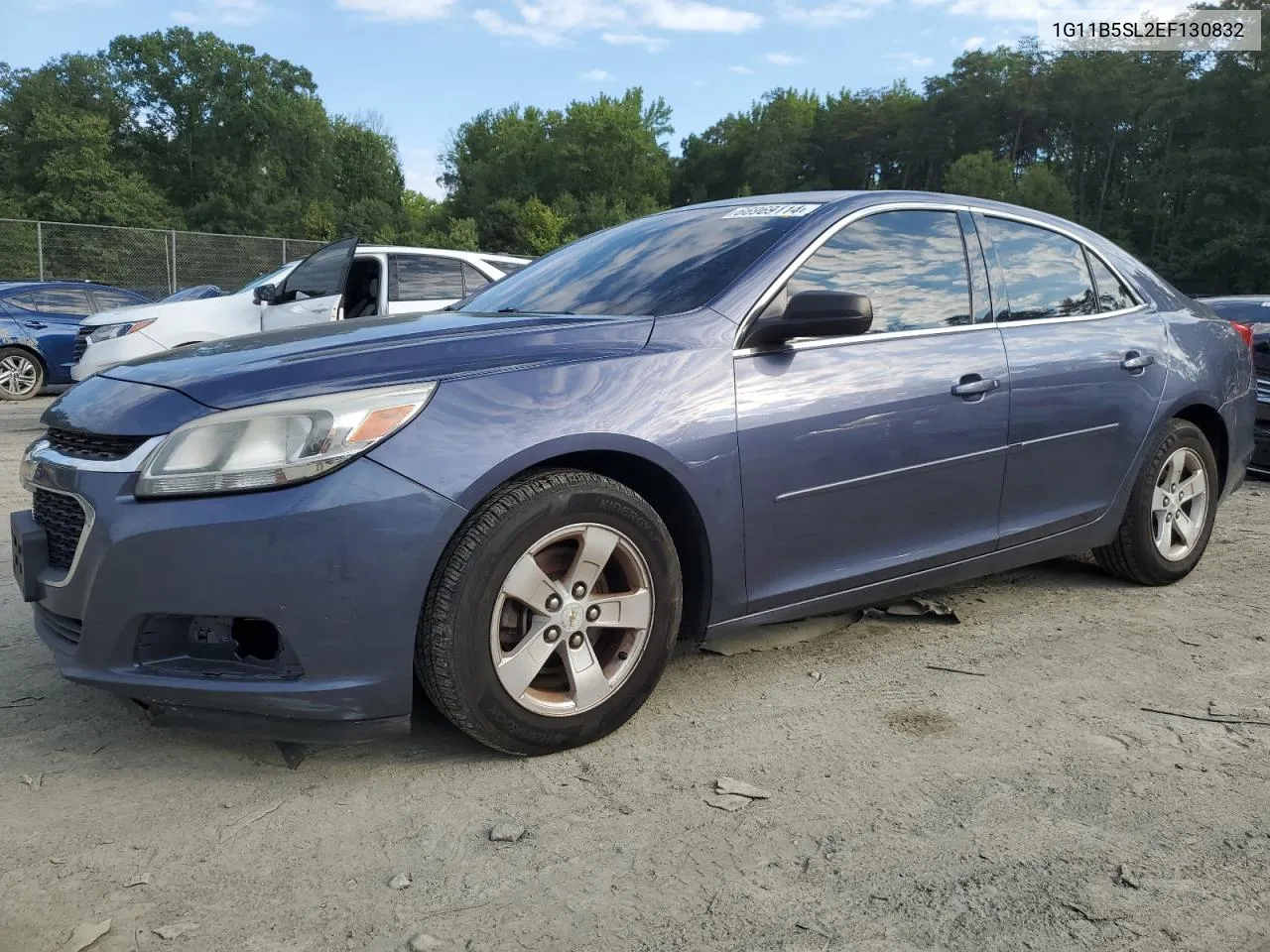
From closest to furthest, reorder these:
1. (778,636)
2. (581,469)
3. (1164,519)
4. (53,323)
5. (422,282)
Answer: (581,469)
(778,636)
(1164,519)
(422,282)
(53,323)

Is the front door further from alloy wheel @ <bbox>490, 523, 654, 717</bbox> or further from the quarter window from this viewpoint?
the quarter window

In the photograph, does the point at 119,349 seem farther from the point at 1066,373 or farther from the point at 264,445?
the point at 1066,373

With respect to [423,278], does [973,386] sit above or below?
below

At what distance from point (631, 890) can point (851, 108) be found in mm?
95167

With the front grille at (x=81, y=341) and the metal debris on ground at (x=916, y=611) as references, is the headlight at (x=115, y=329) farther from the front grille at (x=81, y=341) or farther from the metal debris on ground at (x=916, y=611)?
the metal debris on ground at (x=916, y=611)

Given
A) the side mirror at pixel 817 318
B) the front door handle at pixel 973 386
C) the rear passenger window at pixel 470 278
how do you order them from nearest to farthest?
1. the side mirror at pixel 817 318
2. the front door handle at pixel 973 386
3. the rear passenger window at pixel 470 278

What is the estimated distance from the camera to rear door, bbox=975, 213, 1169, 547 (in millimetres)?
3645

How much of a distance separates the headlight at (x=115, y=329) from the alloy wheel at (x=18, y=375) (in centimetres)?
348

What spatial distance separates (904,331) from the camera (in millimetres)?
3367

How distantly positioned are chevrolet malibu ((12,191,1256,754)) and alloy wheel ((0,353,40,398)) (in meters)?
11.3

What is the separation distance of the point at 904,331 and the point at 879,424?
395mm

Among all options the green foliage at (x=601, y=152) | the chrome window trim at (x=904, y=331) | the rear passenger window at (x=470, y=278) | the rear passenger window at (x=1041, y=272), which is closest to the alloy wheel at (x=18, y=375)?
the rear passenger window at (x=470, y=278)

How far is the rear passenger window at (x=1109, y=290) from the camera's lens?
4121 mm

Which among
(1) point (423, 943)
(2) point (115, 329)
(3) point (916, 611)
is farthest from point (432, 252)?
(1) point (423, 943)
